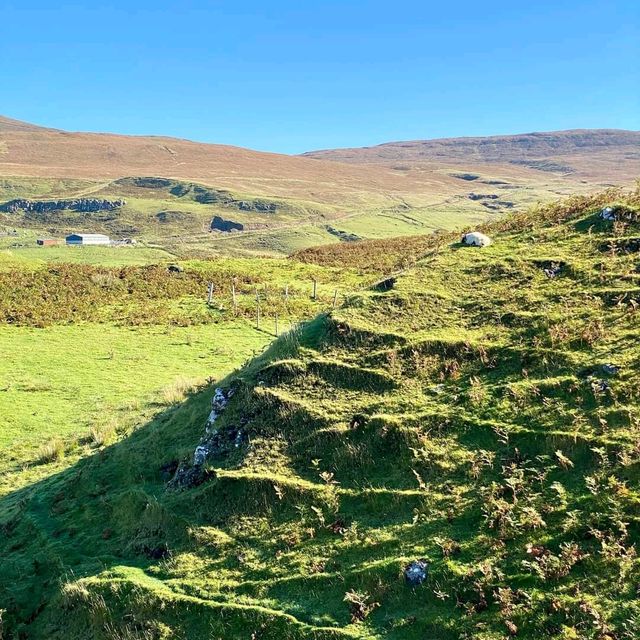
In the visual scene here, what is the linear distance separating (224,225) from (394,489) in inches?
5297

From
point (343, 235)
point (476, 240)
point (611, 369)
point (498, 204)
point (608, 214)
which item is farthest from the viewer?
point (498, 204)

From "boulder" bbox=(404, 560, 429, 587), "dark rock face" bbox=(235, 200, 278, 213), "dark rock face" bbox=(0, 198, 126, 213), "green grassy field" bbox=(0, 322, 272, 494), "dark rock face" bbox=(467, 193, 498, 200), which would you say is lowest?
"green grassy field" bbox=(0, 322, 272, 494)

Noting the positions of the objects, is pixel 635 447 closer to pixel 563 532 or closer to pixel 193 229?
pixel 563 532

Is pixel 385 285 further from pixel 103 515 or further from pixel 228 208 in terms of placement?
pixel 228 208

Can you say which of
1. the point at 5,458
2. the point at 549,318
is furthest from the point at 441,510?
the point at 5,458

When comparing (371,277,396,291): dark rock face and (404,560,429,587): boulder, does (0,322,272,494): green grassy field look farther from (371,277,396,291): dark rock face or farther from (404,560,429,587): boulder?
(404,560,429,587): boulder

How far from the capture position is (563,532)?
7570 millimetres

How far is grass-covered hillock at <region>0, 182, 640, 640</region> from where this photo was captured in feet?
24.2

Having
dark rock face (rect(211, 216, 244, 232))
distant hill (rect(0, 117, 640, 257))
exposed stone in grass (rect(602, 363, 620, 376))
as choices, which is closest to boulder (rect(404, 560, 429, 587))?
exposed stone in grass (rect(602, 363, 620, 376))

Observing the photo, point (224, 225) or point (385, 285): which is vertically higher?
point (224, 225)

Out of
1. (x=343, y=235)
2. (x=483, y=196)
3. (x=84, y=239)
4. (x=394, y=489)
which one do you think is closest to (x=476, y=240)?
(x=394, y=489)

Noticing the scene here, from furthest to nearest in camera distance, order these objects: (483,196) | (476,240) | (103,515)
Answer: (483,196), (476,240), (103,515)

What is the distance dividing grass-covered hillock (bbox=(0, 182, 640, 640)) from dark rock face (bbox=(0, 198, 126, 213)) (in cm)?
14977

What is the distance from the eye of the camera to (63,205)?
151000 mm
